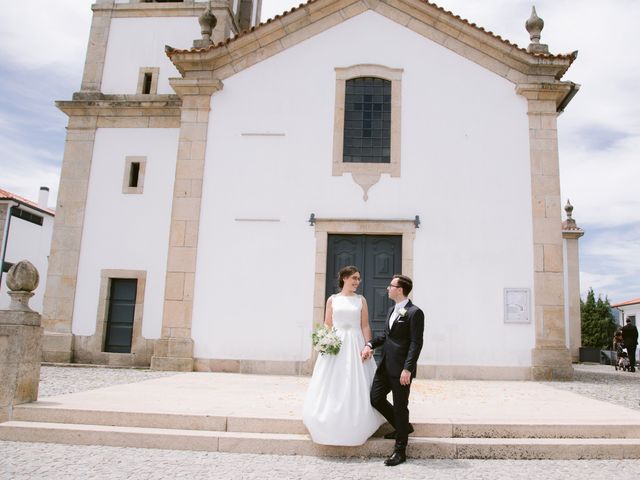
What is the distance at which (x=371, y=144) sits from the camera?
11531 millimetres

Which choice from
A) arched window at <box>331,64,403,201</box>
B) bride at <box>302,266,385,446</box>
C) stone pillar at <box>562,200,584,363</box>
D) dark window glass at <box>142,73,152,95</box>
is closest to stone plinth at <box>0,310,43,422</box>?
bride at <box>302,266,385,446</box>

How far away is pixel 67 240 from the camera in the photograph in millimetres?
12281

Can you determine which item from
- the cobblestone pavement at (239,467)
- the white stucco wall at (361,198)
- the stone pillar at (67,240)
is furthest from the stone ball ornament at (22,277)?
the stone pillar at (67,240)

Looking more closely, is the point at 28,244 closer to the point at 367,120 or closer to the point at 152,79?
the point at 152,79

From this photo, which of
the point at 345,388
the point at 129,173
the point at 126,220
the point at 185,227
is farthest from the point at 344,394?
the point at 129,173

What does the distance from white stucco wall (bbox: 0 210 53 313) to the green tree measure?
37.3m

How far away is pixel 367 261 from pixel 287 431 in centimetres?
575

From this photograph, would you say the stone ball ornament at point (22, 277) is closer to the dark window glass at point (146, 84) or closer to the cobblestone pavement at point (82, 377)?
the cobblestone pavement at point (82, 377)

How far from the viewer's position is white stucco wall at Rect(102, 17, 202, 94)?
1366 cm

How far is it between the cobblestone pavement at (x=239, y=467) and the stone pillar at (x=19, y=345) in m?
0.72

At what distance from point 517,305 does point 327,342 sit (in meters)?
→ 6.58

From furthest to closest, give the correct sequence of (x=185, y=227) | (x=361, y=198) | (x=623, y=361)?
(x=623, y=361) < (x=185, y=227) < (x=361, y=198)

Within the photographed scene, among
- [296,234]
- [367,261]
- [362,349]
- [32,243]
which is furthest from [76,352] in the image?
[32,243]

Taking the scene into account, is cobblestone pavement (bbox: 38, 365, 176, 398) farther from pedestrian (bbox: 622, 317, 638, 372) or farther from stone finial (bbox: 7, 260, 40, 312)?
pedestrian (bbox: 622, 317, 638, 372)
